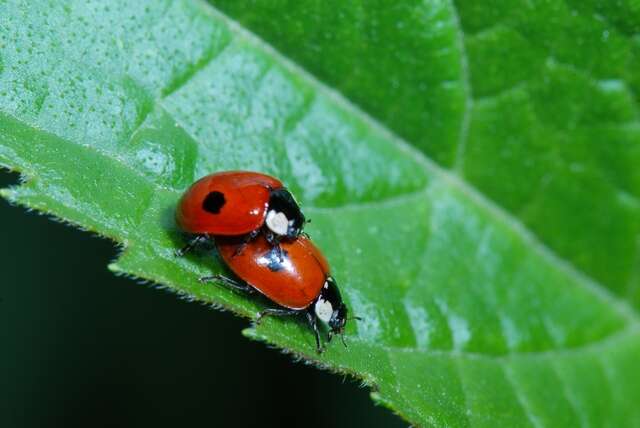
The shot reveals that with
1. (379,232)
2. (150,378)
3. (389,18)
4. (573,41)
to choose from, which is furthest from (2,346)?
(573,41)

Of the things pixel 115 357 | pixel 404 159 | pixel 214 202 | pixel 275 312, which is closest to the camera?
pixel 214 202

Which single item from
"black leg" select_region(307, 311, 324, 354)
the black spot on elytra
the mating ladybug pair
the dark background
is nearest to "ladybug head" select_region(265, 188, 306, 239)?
the mating ladybug pair

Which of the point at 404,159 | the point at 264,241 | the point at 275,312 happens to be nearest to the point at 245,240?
the point at 264,241

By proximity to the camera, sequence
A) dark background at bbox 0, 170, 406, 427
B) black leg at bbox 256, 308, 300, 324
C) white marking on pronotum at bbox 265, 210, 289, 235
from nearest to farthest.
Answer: black leg at bbox 256, 308, 300, 324, white marking on pronotum at bbox 265, 210, 289, 235, dark background at bbox 0, 170, 406, 427

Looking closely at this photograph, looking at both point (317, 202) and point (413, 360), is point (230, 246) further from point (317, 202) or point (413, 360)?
point (413, 360)

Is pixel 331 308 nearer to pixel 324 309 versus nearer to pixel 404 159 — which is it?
pixel 324 309

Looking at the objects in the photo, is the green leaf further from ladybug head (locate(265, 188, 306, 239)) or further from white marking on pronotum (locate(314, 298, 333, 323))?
ladybug head (locate(265, 188, 306, 239))

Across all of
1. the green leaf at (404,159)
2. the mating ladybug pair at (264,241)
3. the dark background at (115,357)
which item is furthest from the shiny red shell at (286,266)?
the dark background at (115,357)
